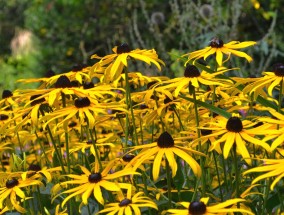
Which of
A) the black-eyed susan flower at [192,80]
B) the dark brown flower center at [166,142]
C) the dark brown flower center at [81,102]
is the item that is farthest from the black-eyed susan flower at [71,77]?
the dark brown flower center at [166,142]

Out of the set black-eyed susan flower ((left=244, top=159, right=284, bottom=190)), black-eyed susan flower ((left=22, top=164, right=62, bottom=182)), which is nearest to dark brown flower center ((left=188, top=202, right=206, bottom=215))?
black-eyed susan flower ((left=244, top=159, right=284, bottom=190))

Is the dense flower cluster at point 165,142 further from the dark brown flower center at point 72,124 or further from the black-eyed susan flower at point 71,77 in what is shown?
the dark brown flower center at point 72,124

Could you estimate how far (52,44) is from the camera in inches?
294

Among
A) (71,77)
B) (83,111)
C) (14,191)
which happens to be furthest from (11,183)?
(71,77)

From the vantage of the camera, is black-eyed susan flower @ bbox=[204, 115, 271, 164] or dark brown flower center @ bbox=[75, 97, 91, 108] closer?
black-eyed susan flower @ bbox=[204, 115, 271, 164]

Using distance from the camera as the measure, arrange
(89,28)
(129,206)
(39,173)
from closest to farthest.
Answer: (129,206) < (39,173) < (89,28)

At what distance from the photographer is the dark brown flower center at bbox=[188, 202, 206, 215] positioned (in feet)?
4.04

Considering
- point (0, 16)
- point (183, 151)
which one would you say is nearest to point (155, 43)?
point (0, 16)

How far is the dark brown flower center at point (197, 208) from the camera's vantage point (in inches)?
48.4

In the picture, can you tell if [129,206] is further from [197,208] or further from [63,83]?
[63,83]

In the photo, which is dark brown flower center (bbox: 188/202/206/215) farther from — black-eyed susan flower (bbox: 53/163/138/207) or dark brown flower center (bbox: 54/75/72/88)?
dark brown flower center (bbox: 54/75/72/88)

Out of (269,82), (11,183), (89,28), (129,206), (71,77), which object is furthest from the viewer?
(89,28)

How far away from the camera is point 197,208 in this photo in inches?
48.4

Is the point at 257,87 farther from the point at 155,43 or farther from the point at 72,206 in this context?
the point at 155,43
